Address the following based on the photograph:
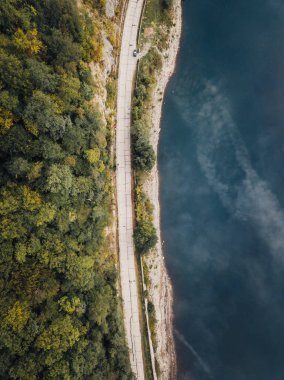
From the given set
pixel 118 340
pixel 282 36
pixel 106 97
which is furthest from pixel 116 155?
pixel 282 36

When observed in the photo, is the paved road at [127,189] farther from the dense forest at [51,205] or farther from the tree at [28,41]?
the tree at [28,41]

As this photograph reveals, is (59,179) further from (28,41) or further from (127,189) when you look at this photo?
(28,41)

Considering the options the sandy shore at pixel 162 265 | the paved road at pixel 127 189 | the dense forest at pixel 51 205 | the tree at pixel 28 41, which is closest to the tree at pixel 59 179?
the dense forest at pixel 51 205

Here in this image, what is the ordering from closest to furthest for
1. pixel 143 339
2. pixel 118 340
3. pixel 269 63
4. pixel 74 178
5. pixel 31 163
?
1. pixel 31 163
2. pixel 74 178
3. pixel 118 340
4. pixel 143 339
5. pixel 269 63

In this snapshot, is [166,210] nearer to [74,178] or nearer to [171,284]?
[171,284]

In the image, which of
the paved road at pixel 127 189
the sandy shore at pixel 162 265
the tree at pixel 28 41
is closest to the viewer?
the tree at pixel 28 41

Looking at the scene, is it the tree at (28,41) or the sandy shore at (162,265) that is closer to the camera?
the tree at (28,41)
